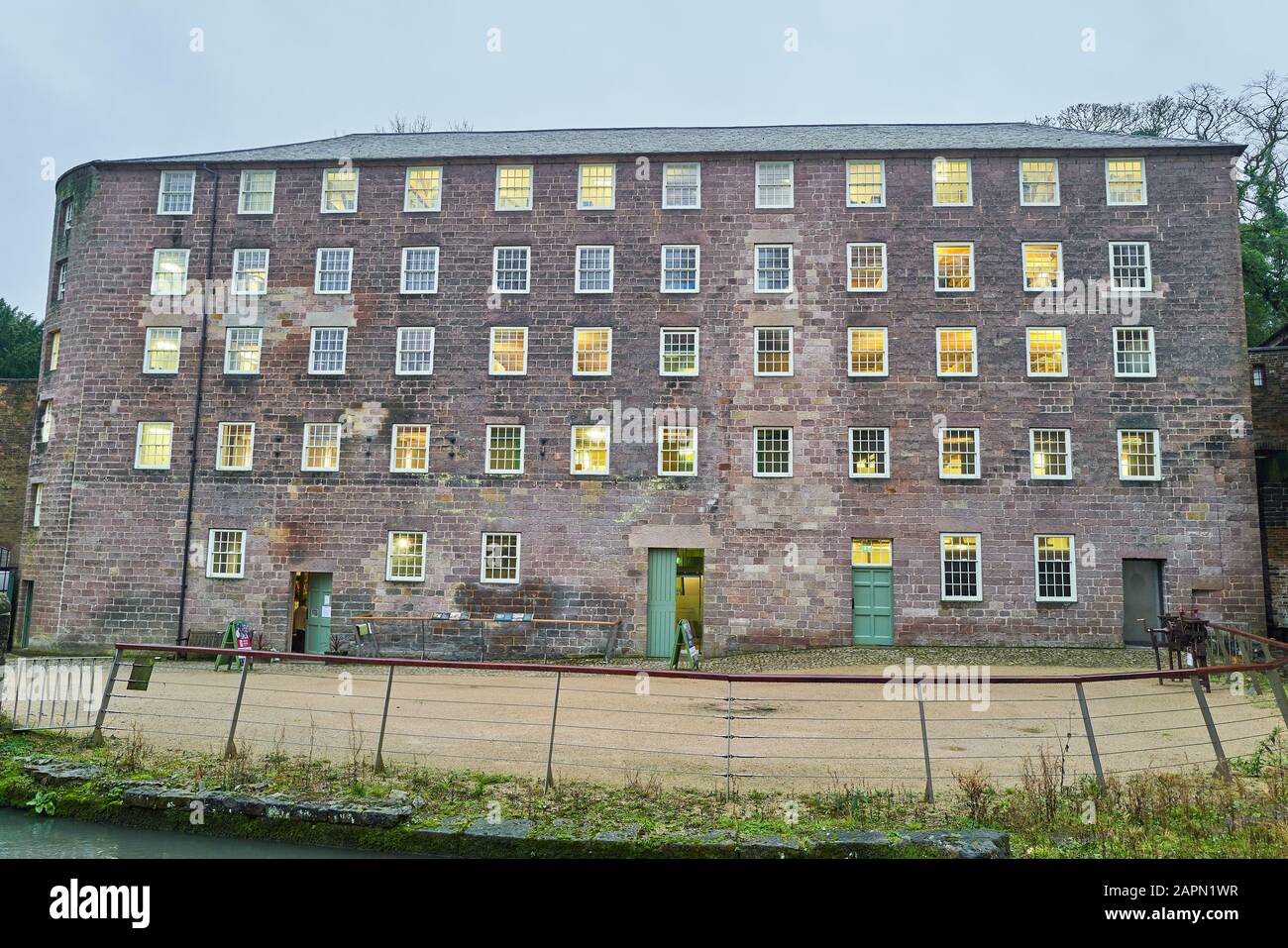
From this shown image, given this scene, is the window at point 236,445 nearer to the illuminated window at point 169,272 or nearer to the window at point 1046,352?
the illuminated window at point 169,272

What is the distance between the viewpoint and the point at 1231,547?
856 inches

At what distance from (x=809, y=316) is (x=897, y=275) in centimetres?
289

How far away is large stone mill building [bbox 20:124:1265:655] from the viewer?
2228 cm

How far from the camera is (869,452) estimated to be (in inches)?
901

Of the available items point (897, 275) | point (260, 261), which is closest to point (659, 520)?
point (897, 275)

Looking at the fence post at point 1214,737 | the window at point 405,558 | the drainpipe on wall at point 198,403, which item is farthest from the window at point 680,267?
the fence post at point 1214,737

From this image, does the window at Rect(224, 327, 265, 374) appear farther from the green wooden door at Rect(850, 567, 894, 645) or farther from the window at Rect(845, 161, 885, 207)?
the green wooden door at Rect(850, 567, 894, 645)

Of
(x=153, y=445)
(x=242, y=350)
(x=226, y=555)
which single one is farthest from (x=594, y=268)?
(x=153, y=445)

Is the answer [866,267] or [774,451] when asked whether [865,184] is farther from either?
[774,451]

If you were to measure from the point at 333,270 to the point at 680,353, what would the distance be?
36.7 ft

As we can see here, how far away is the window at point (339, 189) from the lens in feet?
82.0

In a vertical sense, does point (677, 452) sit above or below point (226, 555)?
above

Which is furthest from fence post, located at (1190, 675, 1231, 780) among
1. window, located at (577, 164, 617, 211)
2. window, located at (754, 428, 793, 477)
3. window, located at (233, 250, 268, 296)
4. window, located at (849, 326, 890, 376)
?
window, located at (233, 250, 268, 296)

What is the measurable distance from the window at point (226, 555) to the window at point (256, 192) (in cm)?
1021
